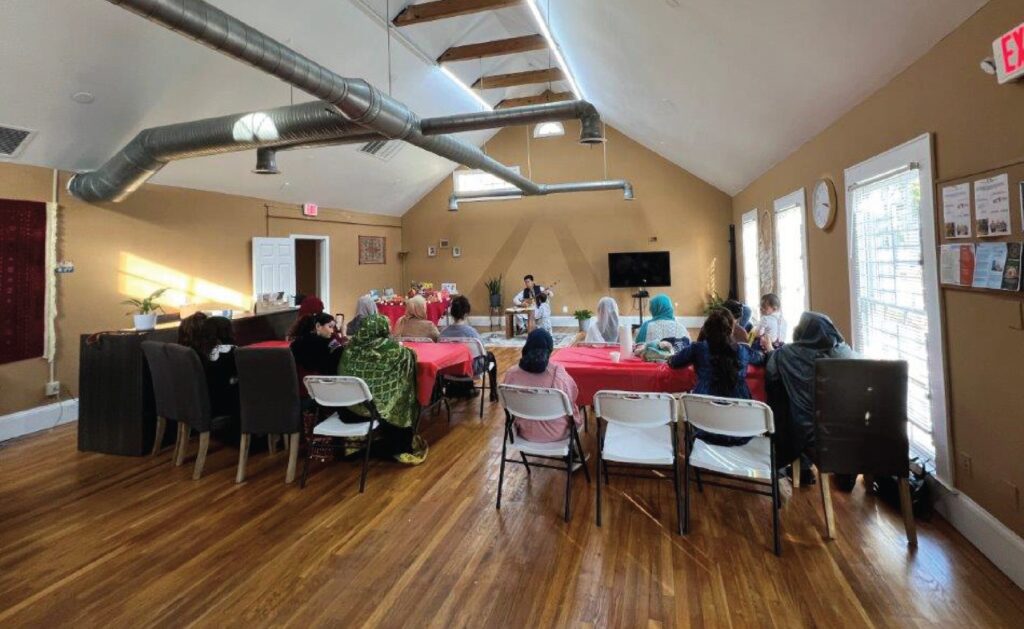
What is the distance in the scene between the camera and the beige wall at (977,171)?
77.8 inches

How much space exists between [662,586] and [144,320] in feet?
16.5

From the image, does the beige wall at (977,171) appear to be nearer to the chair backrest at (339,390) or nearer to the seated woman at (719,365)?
the seated woman at (719,365)

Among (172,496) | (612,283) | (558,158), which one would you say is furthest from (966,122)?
(558,158)

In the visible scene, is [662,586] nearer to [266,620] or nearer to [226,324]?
[266,620]

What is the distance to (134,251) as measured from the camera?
5594mm

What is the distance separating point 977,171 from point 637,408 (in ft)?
6.34

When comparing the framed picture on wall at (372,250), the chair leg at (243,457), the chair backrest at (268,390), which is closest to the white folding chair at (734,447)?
the chair backrest at (268,390)

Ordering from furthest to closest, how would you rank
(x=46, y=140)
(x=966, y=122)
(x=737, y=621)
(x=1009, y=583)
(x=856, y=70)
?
(x=46, y=140) < (x=856, y=70) < (x=966, y=122) < (x=1009, y=583) < (x=737, y=621)

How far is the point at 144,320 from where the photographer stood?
448cm

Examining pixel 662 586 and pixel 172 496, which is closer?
pixel 662 586

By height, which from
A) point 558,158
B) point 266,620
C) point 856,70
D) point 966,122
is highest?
point 558,158

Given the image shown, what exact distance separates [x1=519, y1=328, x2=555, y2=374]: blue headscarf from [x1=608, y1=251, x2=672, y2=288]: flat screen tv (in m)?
7.38

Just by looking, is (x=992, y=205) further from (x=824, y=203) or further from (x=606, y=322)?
(x=606, y=322)

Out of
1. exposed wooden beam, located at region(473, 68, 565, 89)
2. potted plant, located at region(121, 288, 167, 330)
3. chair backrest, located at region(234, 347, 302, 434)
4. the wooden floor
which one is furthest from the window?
potted plant, located at region(121, 288, 167, 330)
